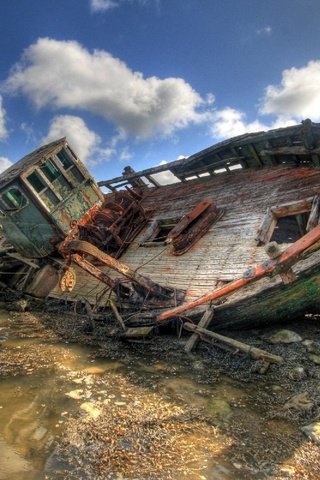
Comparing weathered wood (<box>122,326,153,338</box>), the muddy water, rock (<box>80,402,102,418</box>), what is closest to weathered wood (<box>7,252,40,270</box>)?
the muddy water

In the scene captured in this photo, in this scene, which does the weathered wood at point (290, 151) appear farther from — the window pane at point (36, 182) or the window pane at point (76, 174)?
the window pane at point (36, 182)

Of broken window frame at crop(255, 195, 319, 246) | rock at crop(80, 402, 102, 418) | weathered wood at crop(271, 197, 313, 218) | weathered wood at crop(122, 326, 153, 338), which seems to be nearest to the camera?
rock at crop(80, 402, 102, 418)

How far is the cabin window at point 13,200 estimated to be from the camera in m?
11.3

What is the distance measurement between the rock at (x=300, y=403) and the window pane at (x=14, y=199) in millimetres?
10283

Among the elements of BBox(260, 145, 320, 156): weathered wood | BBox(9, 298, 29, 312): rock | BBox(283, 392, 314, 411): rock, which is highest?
BBox(260, 145, 320, 156): weathered wood

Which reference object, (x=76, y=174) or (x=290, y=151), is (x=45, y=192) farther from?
(x=290, y=151)

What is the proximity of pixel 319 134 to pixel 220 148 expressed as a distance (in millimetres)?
4060

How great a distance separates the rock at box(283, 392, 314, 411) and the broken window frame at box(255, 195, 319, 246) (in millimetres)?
4202

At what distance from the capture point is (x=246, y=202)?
10.6 meters

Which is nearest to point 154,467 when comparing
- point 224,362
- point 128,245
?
point 224,362

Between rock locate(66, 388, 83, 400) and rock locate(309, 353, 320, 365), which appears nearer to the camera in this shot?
rock locate(66, 388, 83, 400)

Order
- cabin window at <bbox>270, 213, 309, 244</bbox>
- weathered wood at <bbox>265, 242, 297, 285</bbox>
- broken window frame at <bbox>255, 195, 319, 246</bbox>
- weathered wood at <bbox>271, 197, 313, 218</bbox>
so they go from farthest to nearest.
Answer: cabin window at <bbox>270, 213, 309, 244</bbox> < weathered wood at <bbox>271, 197, 313, 218</bbox> < broken window frame at <bbox>255, 195, 319, 246</bbox> < weathered wood at <bbox>265, 242, 297, 285</bbox>

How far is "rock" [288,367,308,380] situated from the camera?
529cm

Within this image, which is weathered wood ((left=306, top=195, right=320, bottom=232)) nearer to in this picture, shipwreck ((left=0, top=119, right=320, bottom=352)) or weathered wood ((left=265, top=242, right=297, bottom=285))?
shipwreck ((left=0, top=119, right=320, bottom=352))
